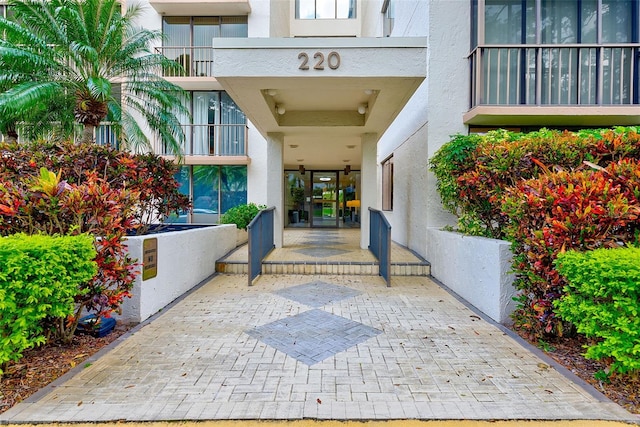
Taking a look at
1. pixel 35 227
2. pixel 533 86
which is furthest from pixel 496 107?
pixel 35 227

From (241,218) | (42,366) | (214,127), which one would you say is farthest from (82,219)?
(214,127)

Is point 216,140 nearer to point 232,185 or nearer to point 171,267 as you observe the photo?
point 232,185

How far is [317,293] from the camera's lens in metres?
5.01

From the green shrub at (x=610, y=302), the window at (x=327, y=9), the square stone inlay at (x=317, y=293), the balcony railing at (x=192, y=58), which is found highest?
the window at (x=327, y=9)

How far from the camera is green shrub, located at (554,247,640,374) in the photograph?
230 centimetres

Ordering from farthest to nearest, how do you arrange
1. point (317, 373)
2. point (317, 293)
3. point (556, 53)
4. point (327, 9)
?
point (327, 9), point (556, 53), point (317, 293), point (317, 373)

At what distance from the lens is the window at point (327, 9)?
13766 mm

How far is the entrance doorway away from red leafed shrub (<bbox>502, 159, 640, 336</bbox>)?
11056 millimetres

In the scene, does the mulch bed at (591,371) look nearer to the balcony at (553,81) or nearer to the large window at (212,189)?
the balcony at (553,81)

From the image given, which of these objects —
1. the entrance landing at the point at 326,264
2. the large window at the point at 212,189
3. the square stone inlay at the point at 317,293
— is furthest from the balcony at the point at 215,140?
the square stone inlay at the point at 317,293

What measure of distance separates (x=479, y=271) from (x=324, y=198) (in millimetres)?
10476

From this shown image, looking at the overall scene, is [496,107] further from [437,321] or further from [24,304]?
[24,304]

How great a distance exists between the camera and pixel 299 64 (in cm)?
498

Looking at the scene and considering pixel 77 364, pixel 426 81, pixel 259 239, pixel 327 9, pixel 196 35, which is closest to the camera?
pixel 77 364
